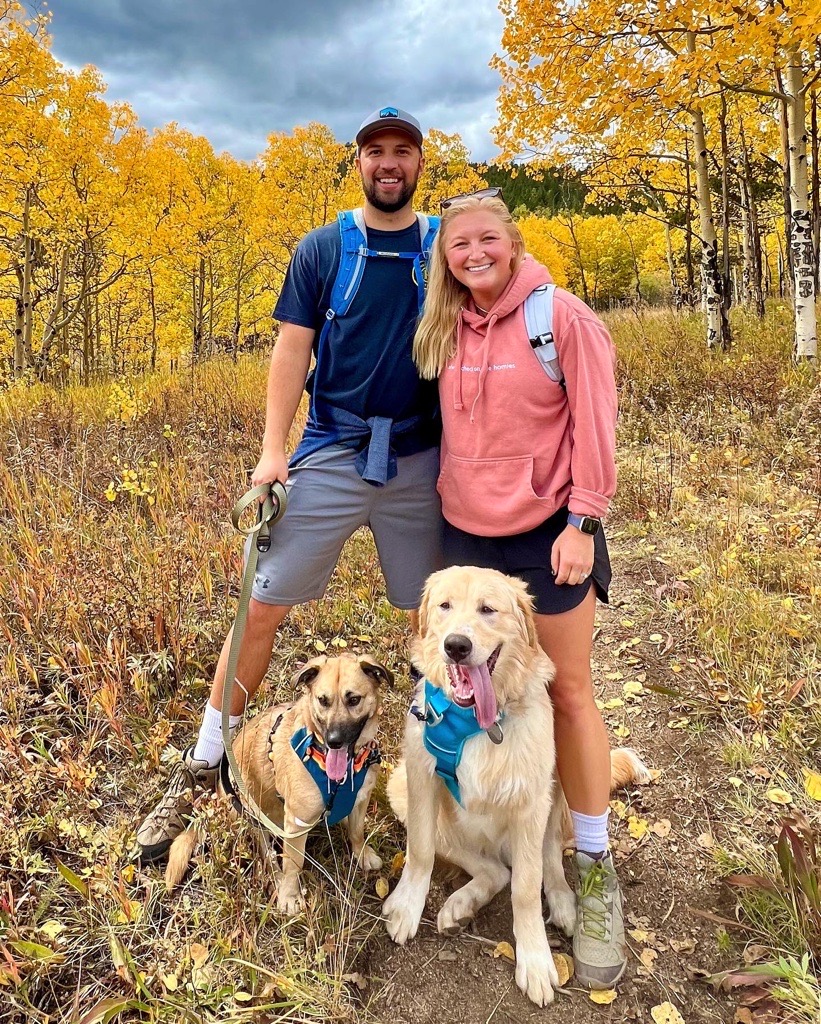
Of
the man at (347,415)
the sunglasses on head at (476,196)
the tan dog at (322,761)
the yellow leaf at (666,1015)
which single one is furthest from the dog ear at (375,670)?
the sunglasses on head at (476,196)

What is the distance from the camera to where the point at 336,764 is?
218cm

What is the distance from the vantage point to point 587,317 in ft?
6.52

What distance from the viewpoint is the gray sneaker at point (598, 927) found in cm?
200

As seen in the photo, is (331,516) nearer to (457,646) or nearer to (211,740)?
(457,646)

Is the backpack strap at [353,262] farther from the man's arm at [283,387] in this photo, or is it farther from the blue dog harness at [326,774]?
the blue dog harness at [326,774]

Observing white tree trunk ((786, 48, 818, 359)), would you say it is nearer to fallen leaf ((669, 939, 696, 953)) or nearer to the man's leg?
fallen leaf ((669, 939, 696, 953))

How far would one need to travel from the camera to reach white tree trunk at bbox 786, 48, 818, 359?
7.01 m

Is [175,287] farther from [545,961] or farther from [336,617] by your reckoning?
[545,961]

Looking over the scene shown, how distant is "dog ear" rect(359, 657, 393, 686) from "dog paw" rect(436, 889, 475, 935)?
814 mm

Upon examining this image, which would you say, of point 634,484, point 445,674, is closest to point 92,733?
point 445,674

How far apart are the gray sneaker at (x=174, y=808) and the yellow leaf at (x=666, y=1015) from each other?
1.80m

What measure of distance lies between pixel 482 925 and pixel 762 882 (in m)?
1.02

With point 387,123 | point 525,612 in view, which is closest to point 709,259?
point 387,123

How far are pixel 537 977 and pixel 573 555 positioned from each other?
1.43 meters
